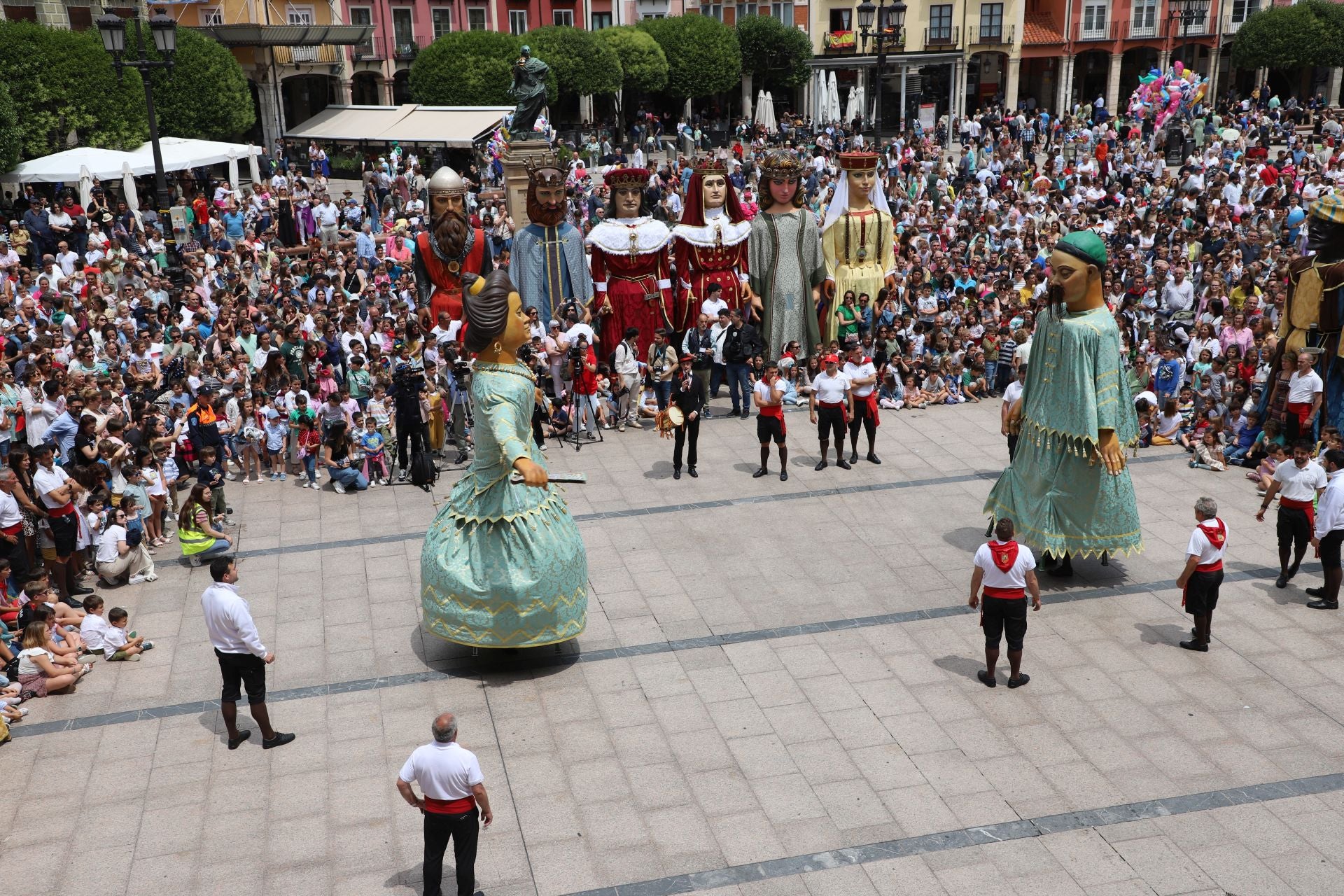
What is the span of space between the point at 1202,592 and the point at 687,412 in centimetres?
571

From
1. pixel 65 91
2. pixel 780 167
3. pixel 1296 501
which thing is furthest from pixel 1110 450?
pixel 65 91

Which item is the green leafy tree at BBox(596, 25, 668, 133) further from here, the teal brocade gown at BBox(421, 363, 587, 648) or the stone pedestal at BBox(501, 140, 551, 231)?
the teal brocade gown at BBox(421, 363, 587, 648)

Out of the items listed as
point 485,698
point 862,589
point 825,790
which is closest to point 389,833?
point 485,698

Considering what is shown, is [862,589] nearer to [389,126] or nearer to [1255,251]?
[1255,251]

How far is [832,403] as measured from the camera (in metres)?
13.3

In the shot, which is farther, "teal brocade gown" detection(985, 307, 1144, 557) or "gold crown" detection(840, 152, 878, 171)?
"gold crown" detection(840, 152, 878, 171)

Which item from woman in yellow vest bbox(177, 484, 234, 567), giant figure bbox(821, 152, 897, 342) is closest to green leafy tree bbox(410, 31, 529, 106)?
giant figure bbox(821, 152, 897, 342)

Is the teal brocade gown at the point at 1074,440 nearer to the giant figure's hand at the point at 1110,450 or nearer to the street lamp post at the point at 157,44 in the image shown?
the giant figure's hand at the point at 1110,450

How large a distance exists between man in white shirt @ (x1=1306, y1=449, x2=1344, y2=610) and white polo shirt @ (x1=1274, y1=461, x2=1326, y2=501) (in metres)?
0.08

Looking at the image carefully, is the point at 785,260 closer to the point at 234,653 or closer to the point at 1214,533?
the point at 1214,533

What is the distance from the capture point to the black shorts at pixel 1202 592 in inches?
356

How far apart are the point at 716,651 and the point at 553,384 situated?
616 centimetres

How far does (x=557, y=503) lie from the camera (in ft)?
29.3

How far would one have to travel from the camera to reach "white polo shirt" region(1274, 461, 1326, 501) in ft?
32.9
